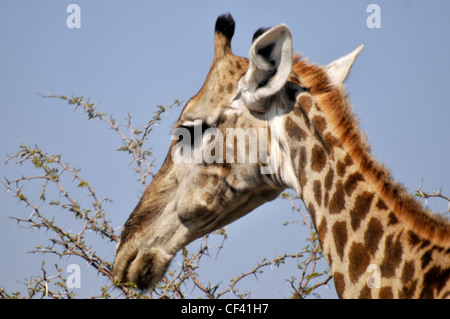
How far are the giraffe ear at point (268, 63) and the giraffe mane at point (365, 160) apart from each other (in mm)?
339

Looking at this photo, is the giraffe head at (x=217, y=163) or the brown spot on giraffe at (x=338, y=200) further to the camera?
the giraffe head at (x=217, y=163)

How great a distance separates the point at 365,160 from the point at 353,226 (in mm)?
403

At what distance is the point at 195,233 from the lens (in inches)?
192

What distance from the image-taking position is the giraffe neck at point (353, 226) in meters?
3.68

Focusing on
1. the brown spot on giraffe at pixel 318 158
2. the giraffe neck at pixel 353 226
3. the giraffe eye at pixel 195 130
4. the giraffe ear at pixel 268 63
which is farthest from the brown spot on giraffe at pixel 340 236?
the giraffe eye at pixel 195 130

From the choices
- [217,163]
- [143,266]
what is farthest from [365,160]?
[143,266]

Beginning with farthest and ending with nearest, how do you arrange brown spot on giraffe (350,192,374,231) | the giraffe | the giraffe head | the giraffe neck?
the giraffe head → brown spot on giraffe (350,192,374,231) → the giraffe → the giraffe neck

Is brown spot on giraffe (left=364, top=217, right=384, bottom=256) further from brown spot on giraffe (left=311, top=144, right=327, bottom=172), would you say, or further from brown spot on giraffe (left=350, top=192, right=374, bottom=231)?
brown spot on giraffe (left=311, top=144, right=327, bottom=172)

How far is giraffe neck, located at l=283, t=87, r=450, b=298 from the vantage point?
3680mm

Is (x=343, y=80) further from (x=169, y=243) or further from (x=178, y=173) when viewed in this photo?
(x=169, y=243)

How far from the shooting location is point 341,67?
5090 millimetres

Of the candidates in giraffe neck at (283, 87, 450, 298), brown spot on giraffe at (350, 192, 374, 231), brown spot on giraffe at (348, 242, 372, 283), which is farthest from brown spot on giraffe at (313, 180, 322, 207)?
brown spot on giraffe at (348, 242, 372, 283)

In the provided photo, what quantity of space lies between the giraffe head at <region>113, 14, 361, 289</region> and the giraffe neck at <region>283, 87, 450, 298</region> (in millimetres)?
172

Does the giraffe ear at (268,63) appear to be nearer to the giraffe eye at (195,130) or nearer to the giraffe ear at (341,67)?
the giraffe eye at (195,130)
